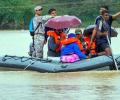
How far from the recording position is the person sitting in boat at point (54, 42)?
1362cm

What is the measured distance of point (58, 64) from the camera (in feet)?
43.2

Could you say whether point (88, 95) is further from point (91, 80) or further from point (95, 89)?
point (91, 80)

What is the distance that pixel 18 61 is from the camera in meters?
13.7

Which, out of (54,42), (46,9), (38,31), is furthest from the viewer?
(46,9)

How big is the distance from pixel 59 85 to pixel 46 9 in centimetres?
3466

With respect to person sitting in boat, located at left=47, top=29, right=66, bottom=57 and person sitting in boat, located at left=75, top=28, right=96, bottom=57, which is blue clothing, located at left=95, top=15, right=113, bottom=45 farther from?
person sitting in boat, located at left=47, top=29, right=66, bottom=57

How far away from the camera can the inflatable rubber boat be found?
13023 millimetres

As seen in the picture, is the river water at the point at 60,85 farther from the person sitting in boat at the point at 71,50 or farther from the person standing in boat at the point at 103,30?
the person standing in boat at the point at 103,30

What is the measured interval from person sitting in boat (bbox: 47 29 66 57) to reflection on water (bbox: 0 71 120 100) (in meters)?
0.69

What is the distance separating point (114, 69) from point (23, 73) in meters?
1.70

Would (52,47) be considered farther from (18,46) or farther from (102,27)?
(18,46)

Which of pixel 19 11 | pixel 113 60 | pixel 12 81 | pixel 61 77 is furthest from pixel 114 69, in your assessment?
pixel 19 11

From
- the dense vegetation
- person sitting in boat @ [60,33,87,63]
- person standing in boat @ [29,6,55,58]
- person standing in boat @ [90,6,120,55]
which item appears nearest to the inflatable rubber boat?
person sitting in boat @ [60,33,87,63]

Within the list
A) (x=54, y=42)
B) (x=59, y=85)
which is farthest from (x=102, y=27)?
(x=59, y=85)
